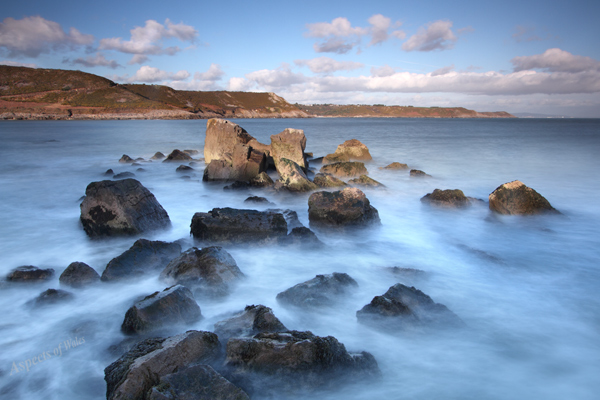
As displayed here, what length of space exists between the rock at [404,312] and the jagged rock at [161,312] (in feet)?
5.85

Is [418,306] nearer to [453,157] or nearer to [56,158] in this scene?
[453,157]

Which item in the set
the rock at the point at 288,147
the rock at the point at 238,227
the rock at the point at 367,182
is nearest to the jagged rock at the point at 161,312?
the rock at the point at 238,227

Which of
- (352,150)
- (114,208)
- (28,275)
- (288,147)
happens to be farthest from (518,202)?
(352,150)

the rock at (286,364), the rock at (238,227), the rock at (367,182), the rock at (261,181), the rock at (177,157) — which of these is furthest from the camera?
the rock at (177,157)

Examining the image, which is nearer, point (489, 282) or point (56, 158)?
point (489, 282)

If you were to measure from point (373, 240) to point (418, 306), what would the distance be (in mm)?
2659

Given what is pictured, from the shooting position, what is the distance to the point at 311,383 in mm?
2639

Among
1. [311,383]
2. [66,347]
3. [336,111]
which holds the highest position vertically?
[336,111]

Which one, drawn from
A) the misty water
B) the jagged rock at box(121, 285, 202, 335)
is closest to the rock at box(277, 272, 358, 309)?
the misty water

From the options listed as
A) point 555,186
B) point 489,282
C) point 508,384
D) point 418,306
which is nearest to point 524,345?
point 508,384

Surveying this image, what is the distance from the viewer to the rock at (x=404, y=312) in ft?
11.5

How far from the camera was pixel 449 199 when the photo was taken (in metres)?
8.45

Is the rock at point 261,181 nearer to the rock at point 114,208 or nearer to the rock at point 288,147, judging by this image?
the rock at point 288,147

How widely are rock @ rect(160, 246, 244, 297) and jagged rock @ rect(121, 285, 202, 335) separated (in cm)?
57
